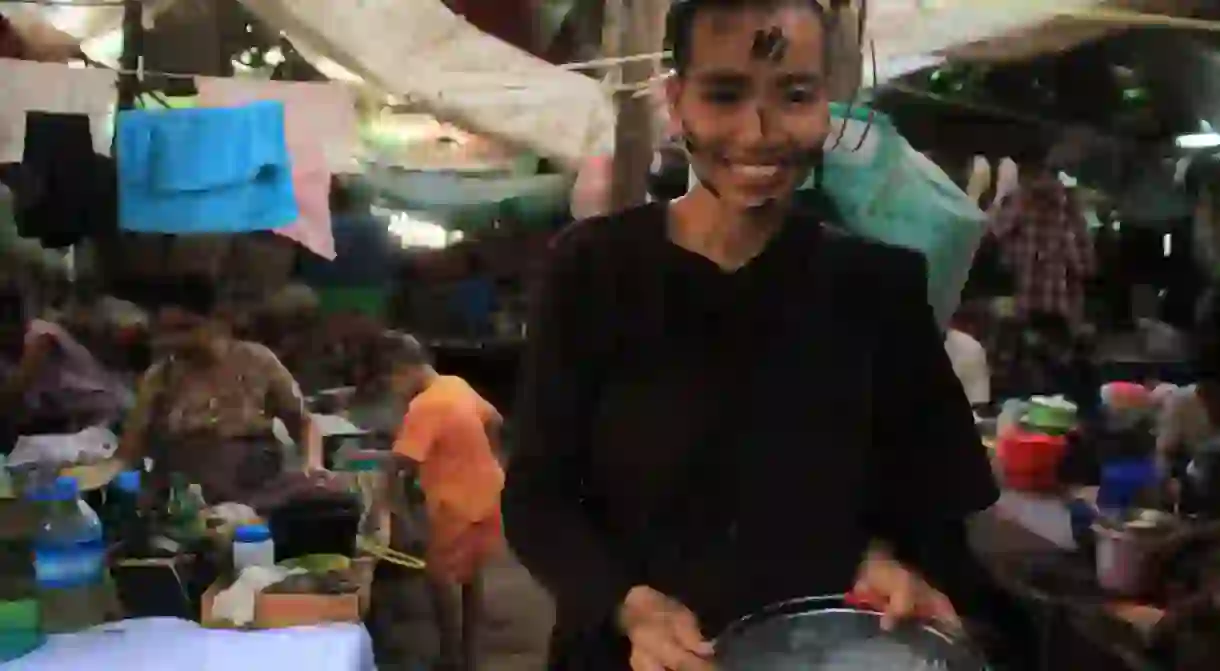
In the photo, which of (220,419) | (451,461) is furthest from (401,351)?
(220,419)

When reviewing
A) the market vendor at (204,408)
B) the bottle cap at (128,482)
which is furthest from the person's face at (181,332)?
the bottle cap at (128,482)

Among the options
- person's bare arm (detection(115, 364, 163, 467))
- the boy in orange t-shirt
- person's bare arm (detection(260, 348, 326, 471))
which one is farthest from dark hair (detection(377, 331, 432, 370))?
person's bare arm (detection(115, 364, 163, 467))

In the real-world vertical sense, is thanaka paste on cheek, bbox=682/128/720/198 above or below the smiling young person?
above

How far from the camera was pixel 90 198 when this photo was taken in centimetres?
212

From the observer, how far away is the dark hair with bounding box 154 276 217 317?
2.00m

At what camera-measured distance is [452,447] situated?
5.39 ft

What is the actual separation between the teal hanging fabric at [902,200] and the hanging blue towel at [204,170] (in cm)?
111

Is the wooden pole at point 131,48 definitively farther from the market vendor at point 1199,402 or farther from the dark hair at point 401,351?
the market vendor at point 1199,402

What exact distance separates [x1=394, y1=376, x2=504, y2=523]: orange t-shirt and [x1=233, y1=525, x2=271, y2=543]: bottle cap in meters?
0.26

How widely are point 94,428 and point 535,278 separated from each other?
1510 millimetres

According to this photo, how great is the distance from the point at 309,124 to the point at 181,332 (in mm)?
420

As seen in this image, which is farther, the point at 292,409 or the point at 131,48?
the point at 131,48

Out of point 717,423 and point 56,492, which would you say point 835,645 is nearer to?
point 717,423

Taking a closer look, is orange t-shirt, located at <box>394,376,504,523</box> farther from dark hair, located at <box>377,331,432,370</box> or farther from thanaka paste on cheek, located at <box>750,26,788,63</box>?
thanaka paste on cheek, located at <box>750,26,788,63</box>
